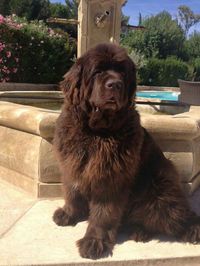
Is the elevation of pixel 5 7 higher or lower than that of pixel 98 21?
higher

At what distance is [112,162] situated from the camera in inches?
121

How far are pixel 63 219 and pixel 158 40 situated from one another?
29.9 metres

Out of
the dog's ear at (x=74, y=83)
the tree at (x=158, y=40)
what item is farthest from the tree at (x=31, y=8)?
the dog's ear at (x=74, y=83)

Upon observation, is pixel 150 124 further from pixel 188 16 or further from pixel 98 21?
pixel 188 16

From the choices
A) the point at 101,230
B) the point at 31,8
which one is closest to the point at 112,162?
the point at 101,230

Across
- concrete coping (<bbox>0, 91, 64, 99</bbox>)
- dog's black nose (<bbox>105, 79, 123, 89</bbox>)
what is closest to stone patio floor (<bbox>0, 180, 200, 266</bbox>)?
dog's black nose (<bbox>105, 79, 123, 89</bbox>)

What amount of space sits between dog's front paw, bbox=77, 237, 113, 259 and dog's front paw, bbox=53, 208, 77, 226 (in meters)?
0.43

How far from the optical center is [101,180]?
3.08 m

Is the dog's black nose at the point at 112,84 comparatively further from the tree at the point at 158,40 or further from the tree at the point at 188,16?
the tree at the point at 188,16

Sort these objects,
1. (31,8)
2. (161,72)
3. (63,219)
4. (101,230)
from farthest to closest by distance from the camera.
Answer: (31,8) < (161,72) < (63,219) < (101,230)

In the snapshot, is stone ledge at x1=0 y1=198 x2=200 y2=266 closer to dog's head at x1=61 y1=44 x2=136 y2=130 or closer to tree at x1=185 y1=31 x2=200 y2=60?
dog's head at x1=61 y1=44 x2=136 y2=130

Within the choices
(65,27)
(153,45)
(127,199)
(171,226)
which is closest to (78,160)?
(127,199)

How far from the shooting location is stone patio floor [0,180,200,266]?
9.89 feet

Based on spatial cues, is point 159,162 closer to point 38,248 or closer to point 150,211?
point 150,211
